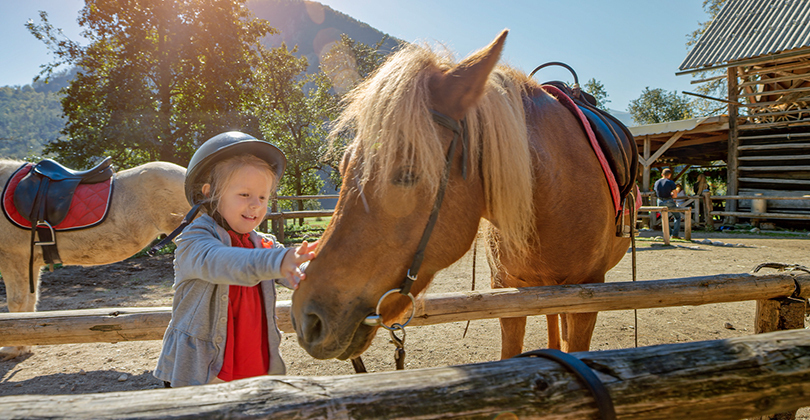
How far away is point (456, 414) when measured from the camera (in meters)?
0.82

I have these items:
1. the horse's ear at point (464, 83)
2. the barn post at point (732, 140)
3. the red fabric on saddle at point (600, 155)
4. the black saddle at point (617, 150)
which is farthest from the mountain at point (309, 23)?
the horse's ear at point (464, 83)

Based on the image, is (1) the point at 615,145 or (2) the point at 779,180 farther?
(2) the point at 779,180

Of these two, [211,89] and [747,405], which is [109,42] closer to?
[211,89]

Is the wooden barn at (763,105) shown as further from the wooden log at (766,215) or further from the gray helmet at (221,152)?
the gray helmet at (221,152)

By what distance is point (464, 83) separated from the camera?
4.35ft

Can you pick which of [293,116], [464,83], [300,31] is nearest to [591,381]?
[464,83]

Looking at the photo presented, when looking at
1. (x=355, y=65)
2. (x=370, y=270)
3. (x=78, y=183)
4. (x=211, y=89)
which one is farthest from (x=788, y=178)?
(x=355, y=65)

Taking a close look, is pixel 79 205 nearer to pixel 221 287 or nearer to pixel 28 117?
pixel 221 287

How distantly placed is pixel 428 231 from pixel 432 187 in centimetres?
15

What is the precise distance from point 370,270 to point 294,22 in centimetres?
15974

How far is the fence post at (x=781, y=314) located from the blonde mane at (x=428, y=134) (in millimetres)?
1804

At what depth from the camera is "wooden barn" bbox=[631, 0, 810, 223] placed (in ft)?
36.5

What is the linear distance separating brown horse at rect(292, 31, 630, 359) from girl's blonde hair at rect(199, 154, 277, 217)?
0.37 meters

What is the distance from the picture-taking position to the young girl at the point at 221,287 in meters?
1.41
